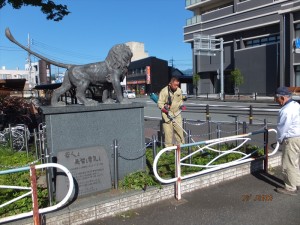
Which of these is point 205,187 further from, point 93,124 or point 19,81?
point 19,81

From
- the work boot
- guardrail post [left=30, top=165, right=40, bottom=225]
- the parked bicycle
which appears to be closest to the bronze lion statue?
guardrail post [left=30, top=165, right=40, bottom=225]

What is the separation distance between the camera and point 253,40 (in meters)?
37.6

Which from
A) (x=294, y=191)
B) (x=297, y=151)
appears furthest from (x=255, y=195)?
(x=297, y=151)

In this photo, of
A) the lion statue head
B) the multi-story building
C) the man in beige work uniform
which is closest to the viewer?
the lion statue head

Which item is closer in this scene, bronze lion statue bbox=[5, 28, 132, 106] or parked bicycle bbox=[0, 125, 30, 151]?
bronze lion statue bbox=[5, 28, 132, 106]

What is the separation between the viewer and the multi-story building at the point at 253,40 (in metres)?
A: 29.9

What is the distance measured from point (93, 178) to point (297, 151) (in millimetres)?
3192

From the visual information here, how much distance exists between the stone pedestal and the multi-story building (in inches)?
1016

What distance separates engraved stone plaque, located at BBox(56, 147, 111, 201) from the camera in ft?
13.4

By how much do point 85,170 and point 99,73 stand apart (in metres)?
1.65

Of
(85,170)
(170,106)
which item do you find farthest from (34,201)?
(170,106)

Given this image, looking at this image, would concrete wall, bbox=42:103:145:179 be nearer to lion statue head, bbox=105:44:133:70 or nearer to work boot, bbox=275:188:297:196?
lion statue head, bbox=105:44:133:70

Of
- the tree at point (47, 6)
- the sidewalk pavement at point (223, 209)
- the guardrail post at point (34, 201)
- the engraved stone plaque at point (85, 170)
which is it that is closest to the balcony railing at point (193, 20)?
the tree at point (47, 6)

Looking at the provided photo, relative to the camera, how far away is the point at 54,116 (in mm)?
4359
